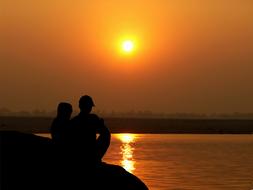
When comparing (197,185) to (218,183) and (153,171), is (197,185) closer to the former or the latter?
(218,183)

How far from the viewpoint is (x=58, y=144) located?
44.5 feet

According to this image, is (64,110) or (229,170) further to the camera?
(229,170)

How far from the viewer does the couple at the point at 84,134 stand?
44.8ft

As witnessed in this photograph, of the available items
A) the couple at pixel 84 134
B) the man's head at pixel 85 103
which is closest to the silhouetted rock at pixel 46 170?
the couple at pixel 84 134

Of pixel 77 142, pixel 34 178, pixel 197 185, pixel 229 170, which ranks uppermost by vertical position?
pixel 229 170

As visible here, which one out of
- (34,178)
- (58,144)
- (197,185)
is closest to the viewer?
(34,178)

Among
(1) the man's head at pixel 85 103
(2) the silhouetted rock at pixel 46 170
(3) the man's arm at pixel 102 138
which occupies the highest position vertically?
(1) the man's head at pixel 85 103

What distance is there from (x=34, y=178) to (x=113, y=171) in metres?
1.46

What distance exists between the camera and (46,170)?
508 inches

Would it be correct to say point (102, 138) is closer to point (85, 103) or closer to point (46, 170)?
point (85, 103)

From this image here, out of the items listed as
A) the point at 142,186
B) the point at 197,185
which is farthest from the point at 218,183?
the point at 142,186

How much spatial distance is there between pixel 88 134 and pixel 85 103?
22.2 inches

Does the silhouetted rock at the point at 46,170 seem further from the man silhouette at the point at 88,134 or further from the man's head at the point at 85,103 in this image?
the man's head at the point at 85,103

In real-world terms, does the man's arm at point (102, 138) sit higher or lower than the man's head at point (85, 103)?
lower
